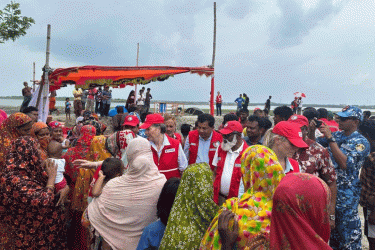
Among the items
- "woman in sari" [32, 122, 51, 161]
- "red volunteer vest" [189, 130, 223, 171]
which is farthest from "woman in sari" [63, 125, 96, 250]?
"red volunteer vest" [189, 130, 223, 171]

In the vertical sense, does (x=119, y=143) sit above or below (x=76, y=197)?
above

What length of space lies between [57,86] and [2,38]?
12.5ft

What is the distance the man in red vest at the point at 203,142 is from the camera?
16.8ft

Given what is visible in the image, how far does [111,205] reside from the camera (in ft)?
9.40

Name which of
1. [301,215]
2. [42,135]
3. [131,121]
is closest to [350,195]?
[301,215]

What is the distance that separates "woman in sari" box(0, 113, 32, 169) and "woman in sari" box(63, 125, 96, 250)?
0.64 metres

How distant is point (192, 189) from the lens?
2.35 meters

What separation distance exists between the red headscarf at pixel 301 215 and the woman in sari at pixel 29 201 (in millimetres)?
2684

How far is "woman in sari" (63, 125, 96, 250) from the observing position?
4.21 m

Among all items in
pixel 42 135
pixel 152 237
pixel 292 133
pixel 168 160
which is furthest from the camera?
pixel 168 160

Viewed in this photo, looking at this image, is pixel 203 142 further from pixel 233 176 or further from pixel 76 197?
pixel 76 197

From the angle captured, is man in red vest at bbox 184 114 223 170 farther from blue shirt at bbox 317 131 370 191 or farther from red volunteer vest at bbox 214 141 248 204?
blue shirt at bbox 317 131 370 191

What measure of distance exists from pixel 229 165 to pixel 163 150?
3.76 ft

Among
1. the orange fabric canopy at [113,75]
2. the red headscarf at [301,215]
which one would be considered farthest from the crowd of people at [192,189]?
the orange fabric canopy at [113,75]
